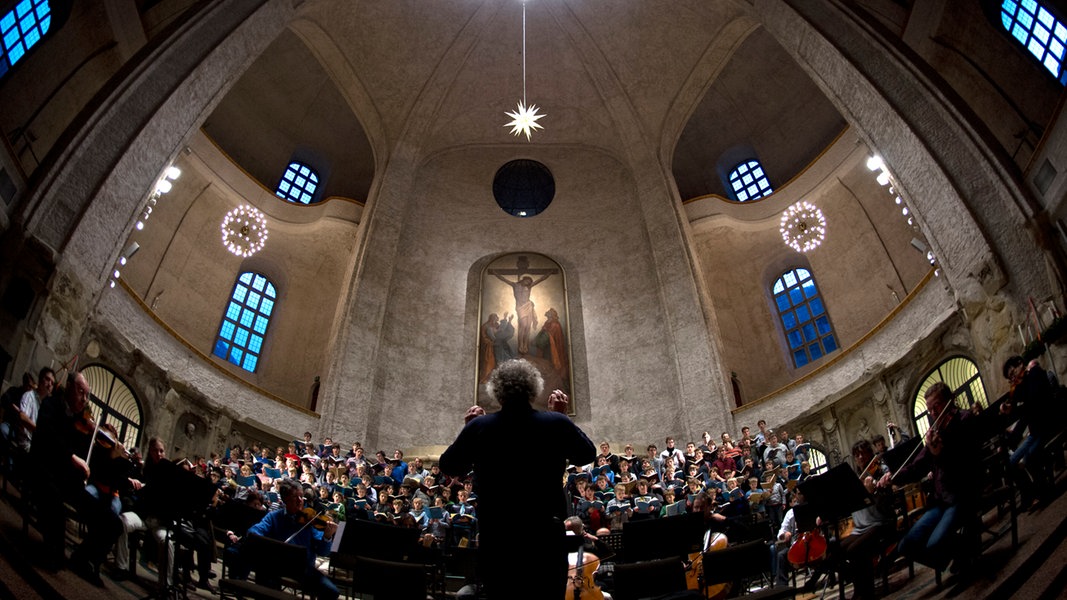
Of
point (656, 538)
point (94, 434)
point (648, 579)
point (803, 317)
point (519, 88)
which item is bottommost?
point (648, 579)

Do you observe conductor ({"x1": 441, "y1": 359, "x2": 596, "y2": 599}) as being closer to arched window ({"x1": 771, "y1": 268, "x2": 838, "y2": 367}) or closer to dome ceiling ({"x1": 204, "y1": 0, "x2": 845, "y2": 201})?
arched window ({"x1": 771, "y1": 268, "x2": 838, "y2": 367})

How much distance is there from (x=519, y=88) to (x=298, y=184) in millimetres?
8083

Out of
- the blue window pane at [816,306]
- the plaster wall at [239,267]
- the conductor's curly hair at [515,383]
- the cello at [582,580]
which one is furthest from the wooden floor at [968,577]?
the blue window pane at [816,306]

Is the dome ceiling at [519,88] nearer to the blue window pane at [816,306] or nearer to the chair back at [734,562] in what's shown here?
the blue window pane at [816,306]

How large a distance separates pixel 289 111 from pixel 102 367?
12.5 m

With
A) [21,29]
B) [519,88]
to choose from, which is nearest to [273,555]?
[21,29]

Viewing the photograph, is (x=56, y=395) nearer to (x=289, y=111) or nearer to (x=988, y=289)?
(x=988, y=289)

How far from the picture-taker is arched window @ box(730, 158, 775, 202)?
23516mm

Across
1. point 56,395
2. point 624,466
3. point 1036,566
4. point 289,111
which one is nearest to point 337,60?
point 289,111

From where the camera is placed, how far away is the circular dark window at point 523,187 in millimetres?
24219

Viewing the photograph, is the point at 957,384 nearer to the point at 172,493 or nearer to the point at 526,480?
the point at 526,480

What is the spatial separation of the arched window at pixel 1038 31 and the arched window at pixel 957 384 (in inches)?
220

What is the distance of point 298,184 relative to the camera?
23812 millimetres

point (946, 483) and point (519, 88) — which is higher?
point (519, 88)
